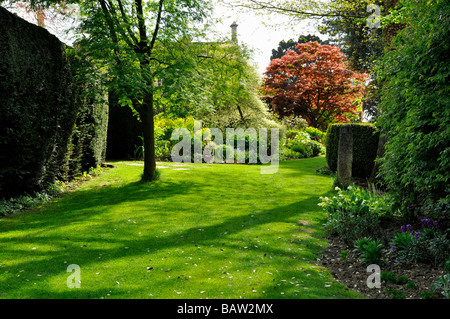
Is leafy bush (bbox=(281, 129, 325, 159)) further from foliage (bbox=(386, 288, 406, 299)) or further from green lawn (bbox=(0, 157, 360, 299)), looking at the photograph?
foliage (bbox=(386, 288, 406, 299))

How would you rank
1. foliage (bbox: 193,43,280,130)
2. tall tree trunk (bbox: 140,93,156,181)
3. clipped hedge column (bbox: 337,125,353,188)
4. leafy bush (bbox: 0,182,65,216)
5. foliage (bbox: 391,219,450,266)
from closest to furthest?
foliage (bbox: 391,219,450,266)
leafy bush (bbox: 0,182,65,216)
clipped hedge column (bbox: 337,125,353,188)
tall tree trunk (bbox: 140,93,156,181)
foliage (bbox: 193,43,280,130)

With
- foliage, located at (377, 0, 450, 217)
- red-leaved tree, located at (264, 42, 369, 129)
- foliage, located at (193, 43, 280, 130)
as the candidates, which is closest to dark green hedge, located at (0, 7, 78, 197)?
foliage, located at (193, 43, 280, 130)

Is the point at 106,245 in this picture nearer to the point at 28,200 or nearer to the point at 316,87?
the point at 28,200

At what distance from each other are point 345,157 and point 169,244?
17.8ft

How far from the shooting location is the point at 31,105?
696 centimetres

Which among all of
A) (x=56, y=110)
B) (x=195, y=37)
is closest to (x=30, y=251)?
(x=56, y=110)

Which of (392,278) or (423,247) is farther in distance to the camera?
(423,247)

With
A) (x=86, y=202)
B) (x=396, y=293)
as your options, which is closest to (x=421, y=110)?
(x=396, y=293)

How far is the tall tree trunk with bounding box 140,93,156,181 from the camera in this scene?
378 inches

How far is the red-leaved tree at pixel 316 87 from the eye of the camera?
22.4 meters

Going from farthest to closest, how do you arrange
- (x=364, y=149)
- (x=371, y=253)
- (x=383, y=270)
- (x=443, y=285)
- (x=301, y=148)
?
(x=301, y=148) → (x=364, y=149) → (x=371, y=253) → (x=383, y=270) → (x=443, y=285)

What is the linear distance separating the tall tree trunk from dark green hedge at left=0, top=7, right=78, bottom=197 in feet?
5.98

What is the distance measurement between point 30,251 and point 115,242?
3.55 feet

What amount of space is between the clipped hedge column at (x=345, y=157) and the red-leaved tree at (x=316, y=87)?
45.1 feet
